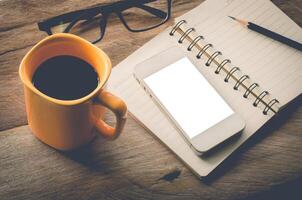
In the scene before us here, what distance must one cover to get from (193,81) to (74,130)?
9.2 inches

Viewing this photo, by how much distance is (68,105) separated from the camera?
620 mm

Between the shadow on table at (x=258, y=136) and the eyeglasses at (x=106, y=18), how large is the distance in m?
0.28

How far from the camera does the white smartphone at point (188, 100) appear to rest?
2.48ft

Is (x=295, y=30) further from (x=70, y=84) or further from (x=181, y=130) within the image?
(x=70, y=84)

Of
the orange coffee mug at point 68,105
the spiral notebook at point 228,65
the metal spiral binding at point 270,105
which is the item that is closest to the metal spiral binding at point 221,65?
the spiral notebook at point 228,65

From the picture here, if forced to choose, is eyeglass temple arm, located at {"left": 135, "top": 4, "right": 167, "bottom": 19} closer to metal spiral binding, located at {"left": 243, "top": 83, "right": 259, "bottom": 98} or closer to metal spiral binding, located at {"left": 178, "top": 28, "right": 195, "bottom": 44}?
metal spiral binding, located at {"left": 178, "top": 28, "right": 195, "bottom": 44}

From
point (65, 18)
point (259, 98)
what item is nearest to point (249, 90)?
point (259, 98)

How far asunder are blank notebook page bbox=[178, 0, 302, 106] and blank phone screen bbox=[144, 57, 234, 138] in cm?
8

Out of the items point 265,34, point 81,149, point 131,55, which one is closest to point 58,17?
point 131,55

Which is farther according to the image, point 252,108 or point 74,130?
point 252,108

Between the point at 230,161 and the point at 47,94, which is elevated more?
the point at 47,94

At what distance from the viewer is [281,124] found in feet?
2.68

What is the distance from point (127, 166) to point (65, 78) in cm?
18

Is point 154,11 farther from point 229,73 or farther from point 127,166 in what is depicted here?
point 127,166
